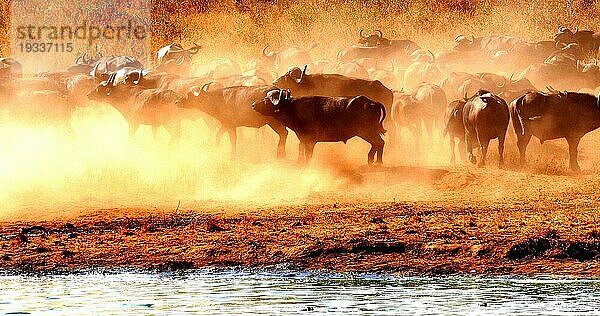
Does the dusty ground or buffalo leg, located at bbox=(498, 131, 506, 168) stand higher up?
buffalo leg, located at bbox=(498, 131, 506, 168)

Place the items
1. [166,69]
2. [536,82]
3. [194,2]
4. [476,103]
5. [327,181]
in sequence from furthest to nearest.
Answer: [194,2]
[166,69]
[536,82]
[476,103]
[327,181]

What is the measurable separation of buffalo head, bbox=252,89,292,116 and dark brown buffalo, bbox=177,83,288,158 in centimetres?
68

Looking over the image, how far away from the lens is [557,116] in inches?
1029

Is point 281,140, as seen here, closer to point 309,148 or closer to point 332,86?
point 309,148

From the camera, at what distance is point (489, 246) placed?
17.2m

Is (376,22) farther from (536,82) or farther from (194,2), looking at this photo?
(536,82)

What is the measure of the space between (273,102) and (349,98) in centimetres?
131

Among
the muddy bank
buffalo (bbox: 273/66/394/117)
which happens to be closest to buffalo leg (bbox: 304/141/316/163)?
buffalo (bbox: 273/66/394/117)

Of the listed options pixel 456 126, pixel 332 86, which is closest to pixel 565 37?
pixel 332 86

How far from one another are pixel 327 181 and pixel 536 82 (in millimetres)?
11909

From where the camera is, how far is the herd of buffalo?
26.2 m

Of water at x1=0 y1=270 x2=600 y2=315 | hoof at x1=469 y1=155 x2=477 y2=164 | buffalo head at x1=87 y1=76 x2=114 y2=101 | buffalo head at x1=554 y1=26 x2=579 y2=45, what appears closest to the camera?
water at x1=0 y1=270 x2=600 y2=315

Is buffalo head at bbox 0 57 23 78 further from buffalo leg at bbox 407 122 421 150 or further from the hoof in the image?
the hoof

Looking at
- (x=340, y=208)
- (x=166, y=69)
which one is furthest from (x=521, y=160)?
(x=166, y=69)
